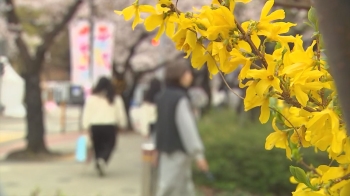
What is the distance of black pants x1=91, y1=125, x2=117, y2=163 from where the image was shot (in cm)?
845

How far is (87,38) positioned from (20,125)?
11.6 metres

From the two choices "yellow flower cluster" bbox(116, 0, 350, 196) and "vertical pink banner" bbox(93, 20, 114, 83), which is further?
"vertical pink banner" bbox(93, 20, 114, 83)

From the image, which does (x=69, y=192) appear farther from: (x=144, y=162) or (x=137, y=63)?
(x=137, y=63)

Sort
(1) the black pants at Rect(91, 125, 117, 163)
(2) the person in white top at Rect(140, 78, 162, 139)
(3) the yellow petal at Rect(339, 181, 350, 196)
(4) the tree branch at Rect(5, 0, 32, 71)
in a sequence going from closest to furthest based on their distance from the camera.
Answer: (3) the yellow petal at Rect(339, 181, 350, 196)
(1) the black pants at Rect(91, 125, 117, 163)
(2) the person in white top at Rect(140, 78, 162, 139)
(4) the tree branch at Rect(5, 0, 32, 71)

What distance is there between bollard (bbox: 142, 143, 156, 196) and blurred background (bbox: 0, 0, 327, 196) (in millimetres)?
55

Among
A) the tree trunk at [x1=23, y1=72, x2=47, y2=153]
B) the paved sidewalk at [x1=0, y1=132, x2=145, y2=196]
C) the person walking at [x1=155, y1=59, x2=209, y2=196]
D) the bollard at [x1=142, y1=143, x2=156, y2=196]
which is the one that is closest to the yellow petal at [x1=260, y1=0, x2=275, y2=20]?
the person walking at [x1=155, y1=59, x2=209, y2=196]

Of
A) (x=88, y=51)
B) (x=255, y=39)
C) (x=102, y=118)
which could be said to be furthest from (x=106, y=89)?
(x=255, y=39)

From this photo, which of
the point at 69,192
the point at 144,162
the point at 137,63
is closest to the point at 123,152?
the point at 69,192

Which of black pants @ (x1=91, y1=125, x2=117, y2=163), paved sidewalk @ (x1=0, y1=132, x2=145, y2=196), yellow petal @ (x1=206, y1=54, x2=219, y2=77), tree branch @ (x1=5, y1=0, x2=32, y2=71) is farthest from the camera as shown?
tree branch @ (x1=5, y1=0, x2=32, y2=71)

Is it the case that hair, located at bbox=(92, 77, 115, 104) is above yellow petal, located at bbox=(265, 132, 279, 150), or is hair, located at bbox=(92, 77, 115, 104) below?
below

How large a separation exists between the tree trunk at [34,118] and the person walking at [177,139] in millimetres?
6590

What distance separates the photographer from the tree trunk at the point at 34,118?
11.2m

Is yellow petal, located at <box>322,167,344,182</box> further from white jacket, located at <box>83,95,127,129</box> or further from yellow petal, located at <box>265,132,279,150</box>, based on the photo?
white jacket, located at <box>83,95,127,129</box>

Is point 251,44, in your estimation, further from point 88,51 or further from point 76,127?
point 76,127
